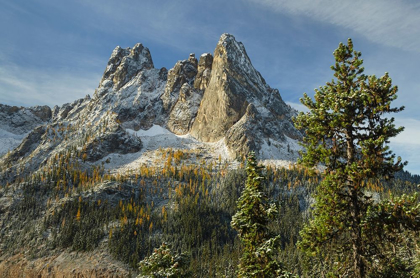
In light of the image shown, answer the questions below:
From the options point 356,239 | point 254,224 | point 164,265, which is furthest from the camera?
point 164,265

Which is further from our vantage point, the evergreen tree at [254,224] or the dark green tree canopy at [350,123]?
the evergreen tree at [254,224]

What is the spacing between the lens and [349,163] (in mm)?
12562

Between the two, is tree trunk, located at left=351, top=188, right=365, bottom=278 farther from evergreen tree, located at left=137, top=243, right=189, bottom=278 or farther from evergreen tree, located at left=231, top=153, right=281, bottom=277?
evergreen tree, located at left=137, top=243, right=189, bottom=278

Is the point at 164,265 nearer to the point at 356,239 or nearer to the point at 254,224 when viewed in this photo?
the point at 254,224

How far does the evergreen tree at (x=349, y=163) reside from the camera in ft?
38.3

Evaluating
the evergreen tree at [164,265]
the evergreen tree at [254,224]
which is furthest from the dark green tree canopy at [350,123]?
the evergreen tree at [164,265]

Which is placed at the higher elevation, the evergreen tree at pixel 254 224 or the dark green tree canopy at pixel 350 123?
the dark green tree canopy at pixel 350 123

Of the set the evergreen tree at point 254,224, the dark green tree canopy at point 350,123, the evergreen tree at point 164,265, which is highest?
the dark green tree canopy at point 350,123

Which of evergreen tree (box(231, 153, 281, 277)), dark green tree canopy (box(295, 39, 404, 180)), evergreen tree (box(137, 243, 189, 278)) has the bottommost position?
evergreen tree (box(137, 243, 189, 278))

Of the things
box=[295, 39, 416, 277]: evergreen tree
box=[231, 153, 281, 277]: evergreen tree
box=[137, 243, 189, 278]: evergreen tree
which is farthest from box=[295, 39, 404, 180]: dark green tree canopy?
box=[137, 243, 189, 278]: evergreen tree

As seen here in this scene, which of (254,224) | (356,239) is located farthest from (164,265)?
(356,239)

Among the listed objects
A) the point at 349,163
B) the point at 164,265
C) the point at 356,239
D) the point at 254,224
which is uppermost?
the point at 349,163

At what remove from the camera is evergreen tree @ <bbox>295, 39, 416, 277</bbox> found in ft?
38.3

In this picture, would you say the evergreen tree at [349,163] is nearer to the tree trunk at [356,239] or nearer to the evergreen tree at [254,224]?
the tree trunk at [356,239]
